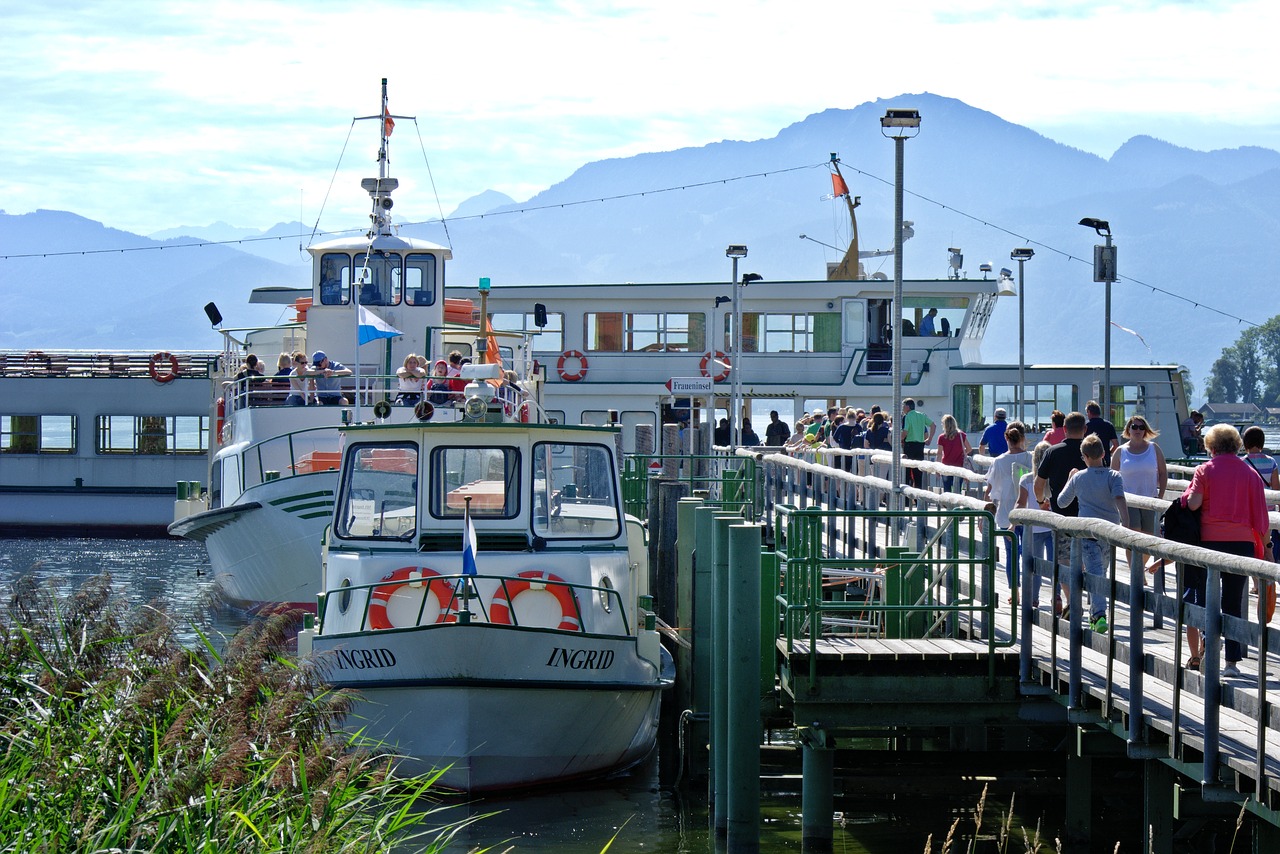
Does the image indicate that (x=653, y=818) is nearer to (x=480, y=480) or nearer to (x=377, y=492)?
(x=480, y=480)

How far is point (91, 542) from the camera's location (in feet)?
126

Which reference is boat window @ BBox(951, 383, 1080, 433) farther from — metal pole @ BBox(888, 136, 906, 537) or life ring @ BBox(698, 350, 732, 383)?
metal pole @ BBox(888, 136, 906, 537)

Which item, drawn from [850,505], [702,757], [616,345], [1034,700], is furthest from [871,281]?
[1034,700]

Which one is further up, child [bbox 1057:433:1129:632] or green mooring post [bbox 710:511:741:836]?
child [bbox 1057:433:1129:632]

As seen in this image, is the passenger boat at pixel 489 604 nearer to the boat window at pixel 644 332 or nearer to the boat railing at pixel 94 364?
the boat window at pixel 644 332

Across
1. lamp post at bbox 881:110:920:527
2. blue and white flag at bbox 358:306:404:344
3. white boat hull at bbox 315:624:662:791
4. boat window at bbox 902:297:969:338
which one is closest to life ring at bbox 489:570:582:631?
white boat hull at bbox 315:624:662:791

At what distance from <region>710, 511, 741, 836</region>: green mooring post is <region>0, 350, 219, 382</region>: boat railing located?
33048mm

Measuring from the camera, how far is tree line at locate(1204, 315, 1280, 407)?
163 meters

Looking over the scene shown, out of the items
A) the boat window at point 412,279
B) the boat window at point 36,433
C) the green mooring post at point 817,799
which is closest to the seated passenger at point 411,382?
the boat window at point 412,279

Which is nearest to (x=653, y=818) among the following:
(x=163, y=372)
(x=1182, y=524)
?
(x=1182, y=524)

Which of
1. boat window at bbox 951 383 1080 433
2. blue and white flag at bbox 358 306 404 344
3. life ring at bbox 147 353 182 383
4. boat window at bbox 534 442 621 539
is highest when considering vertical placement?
blue and white flag at bbox 358 306 404 344

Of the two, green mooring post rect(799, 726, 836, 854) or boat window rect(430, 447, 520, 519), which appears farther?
boat window rect(430, 447, 520, 519)

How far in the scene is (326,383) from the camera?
23.3m

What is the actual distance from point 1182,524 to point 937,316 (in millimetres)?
26983
